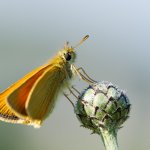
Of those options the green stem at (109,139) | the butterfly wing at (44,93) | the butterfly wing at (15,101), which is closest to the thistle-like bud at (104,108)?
the green stem at (109,139)

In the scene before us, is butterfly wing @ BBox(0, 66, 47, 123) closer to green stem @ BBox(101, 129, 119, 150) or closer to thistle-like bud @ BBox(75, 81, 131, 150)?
thistle-like bud @ BBox(75, 81, 131, 150)

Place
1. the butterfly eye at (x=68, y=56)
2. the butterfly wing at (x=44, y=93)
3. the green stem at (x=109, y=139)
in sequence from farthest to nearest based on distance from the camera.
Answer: the butterfly eye at (x=68, y=56), the butterfly wing at (x=44, y=93), the green stem at (x=109, y=139)

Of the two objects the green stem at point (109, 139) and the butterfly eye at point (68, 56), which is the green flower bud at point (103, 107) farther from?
the butterfly eye at point (68, 56)

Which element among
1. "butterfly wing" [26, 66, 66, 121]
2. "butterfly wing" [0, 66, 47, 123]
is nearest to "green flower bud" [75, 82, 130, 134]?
"butterfly wing" [26, 66, 66, 121]

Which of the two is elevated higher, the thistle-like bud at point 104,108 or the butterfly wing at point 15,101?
the butterfly wing at point 15,101

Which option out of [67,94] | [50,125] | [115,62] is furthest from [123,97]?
[115,62]

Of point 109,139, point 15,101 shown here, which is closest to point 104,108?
point 109,139

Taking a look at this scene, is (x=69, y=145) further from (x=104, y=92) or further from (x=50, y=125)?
Answer: (x=104, y=92)
